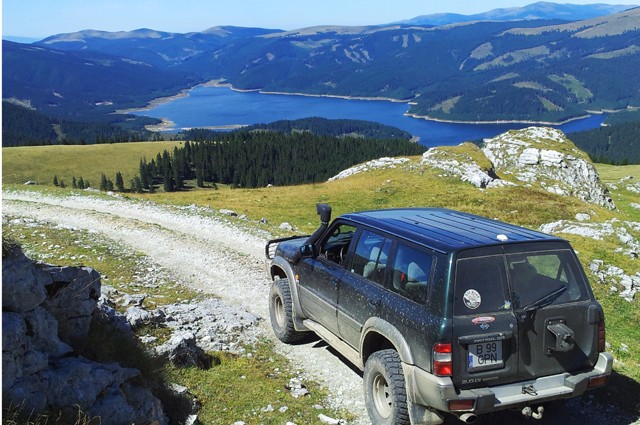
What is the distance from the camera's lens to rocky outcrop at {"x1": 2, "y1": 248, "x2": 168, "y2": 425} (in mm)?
5691

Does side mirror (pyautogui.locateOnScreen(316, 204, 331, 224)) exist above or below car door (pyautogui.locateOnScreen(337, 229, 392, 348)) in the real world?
above

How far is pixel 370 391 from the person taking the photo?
809cm

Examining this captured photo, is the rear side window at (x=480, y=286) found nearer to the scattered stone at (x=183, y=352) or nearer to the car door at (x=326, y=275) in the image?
the car door at (x=326, y=275)

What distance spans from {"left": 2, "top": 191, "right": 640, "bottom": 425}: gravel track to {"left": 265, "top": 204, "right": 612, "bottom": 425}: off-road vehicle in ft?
4.25

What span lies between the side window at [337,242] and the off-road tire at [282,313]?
5.84 feet

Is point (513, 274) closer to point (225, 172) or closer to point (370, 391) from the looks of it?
point (370, 391)

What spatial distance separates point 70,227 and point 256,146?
140 metres

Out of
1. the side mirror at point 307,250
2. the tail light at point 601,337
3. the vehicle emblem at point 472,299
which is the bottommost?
the tail light at point 601,337

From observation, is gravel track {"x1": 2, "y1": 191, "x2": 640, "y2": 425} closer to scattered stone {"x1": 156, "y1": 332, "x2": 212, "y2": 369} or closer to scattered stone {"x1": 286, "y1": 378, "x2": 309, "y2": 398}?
scattered stone {"x1": 286, "y1": 378, "x2": 309, "y2": 398}

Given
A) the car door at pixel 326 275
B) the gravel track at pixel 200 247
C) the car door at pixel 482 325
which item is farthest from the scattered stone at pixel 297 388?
the car door at pixel 482 325

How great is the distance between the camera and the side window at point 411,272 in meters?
7.15

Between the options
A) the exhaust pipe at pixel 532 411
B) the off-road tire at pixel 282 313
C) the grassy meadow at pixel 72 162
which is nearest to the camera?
the exhaust pipe at pixel 532 411

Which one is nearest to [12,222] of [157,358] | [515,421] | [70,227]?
[70,227]

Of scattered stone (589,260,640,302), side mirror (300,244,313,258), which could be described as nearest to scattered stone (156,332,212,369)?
side mirror (300,244,313,258)
